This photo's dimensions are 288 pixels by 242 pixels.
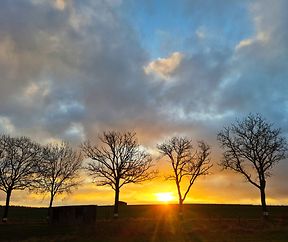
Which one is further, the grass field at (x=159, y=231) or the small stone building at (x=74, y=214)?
the small stone building at (x=74, y=214)

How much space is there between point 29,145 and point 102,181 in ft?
47.5

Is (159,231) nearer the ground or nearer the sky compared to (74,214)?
nearer the ground

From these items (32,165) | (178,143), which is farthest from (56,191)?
(178,143)

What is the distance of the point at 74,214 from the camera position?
176 feet

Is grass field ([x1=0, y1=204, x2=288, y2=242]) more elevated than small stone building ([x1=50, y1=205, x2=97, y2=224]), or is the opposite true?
small stone building ([x1=50, y1=205, x2=97, y2=224])

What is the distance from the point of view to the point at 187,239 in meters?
39.8

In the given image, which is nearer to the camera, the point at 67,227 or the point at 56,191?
the point at 67,227

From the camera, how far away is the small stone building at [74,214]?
52.5 meters

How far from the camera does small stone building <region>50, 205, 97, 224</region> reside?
2068 inches

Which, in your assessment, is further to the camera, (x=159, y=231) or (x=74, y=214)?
(x=74, y=214)

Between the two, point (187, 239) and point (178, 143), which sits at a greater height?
point (178, 143)

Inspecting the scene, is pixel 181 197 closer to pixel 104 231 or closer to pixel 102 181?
pixel 102 181

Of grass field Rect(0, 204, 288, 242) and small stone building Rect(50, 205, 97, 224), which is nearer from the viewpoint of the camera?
grass field Rect(0, 204, 288, 242)

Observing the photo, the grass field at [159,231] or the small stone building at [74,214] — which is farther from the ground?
the small stone building at [74,214]
